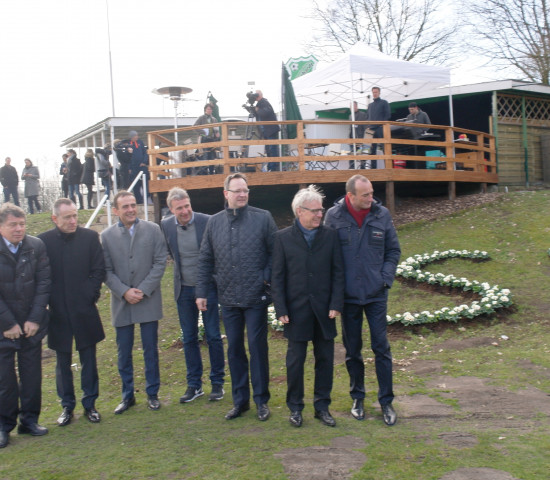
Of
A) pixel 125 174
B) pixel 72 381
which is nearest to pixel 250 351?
pixel 72 381

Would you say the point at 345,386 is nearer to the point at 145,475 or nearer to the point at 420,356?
the point at 420,356

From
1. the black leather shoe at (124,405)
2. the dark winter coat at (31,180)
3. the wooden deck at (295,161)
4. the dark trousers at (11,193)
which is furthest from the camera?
the dark winter coat at (31,180)

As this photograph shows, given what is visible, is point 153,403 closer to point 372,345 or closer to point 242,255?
point 242,255

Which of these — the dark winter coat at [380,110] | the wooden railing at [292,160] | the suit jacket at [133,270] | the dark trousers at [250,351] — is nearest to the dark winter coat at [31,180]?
the wooden railing at [292,160]

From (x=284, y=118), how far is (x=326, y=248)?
958 centimetres

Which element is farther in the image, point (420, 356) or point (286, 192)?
point (286, 192)

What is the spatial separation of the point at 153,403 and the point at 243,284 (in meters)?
1.44

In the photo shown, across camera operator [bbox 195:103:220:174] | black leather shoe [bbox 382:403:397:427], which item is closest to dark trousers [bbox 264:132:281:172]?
camera operator [bbox 195:103:220:174]

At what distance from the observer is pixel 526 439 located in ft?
13.7

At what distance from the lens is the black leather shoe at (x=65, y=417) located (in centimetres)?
512

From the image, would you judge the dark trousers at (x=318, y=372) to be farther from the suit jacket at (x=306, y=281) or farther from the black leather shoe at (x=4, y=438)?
the black leather shoe at (x=4, y=438)

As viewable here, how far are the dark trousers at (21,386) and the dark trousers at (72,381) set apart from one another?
0.22 metres

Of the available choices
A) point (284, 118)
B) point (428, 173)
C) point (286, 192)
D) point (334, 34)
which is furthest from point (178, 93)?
point (334, 34)

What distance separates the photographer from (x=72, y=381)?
5.23 meters
